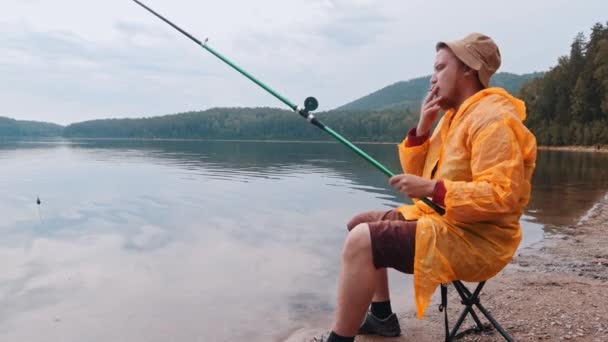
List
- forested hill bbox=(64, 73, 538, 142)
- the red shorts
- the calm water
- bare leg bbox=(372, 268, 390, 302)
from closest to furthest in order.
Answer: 1. the red shorts
2. bare leg bbox=(372, 268, 390, 302)
3. the calm water
4. forested hill bbox=(64, 73, 538, 142)

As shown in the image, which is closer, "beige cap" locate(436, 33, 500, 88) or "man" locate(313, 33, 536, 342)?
"man" locate(313, 33, 536, 342)

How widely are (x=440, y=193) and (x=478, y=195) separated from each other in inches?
8.2

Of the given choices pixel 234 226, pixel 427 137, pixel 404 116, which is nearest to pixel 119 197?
pixel 234 226

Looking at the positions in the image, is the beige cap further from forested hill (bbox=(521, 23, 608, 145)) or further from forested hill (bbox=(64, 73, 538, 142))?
forested hill (bbox=(64, 73, 538, 142))

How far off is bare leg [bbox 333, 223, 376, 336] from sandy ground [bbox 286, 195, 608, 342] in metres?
1.10

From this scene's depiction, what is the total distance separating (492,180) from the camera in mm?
2334

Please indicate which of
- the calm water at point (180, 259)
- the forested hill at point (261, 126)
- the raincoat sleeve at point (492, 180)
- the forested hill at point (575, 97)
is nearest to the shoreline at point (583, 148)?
the forested hill at point (575, 97)

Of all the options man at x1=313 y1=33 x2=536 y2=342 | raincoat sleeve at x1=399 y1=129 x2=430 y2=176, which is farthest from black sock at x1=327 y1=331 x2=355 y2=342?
raincoat sleeve at x1=399 y1=129 x2=430 y2=176

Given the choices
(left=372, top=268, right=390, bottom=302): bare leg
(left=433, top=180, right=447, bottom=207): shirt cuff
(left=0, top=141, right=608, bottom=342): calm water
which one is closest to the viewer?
(left=433, top=180, right=447, bottom=207): shirt cuff

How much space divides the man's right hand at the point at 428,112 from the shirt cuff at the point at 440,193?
2.18 feet

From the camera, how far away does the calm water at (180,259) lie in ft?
17.3

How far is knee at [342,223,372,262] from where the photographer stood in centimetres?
268

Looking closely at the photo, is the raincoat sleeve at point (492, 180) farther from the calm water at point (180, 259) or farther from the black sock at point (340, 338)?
the calm water at point (180, 259)

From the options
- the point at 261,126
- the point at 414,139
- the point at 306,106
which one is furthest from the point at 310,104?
the point at 261,126
